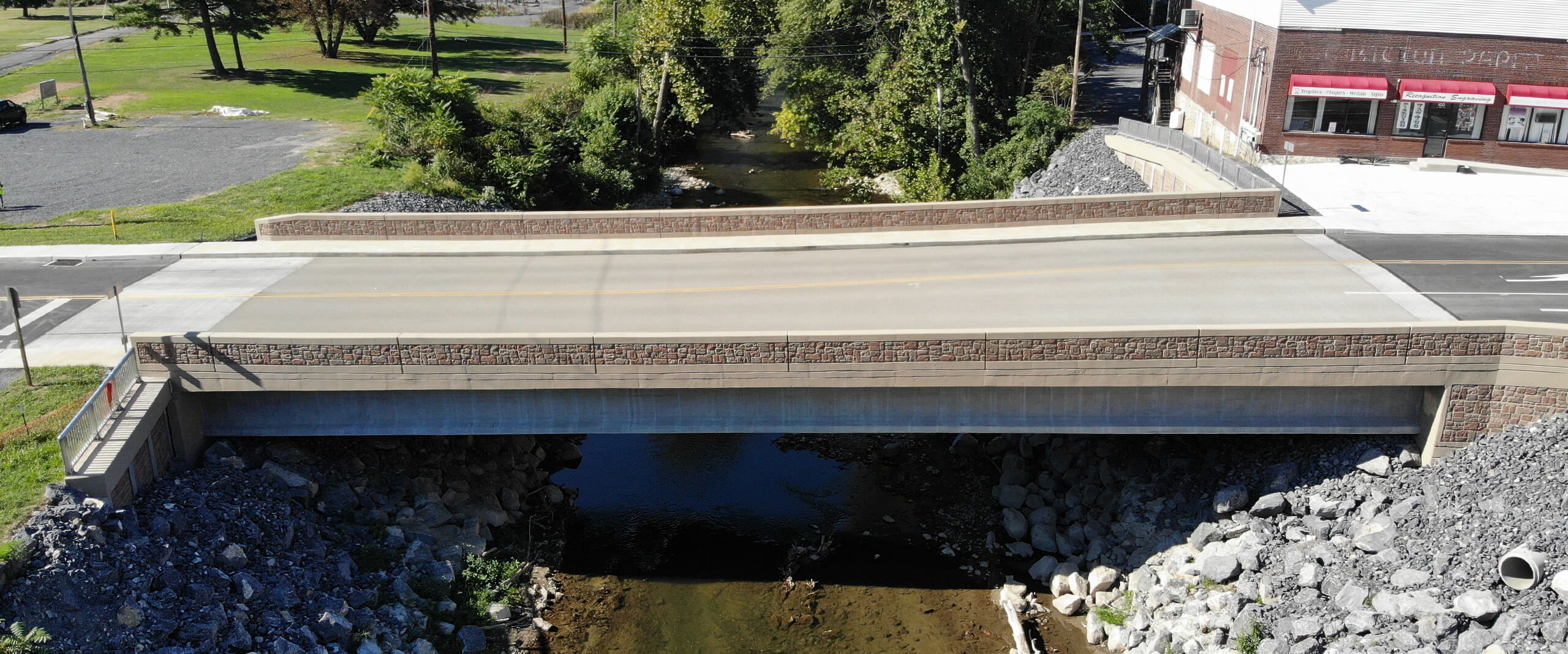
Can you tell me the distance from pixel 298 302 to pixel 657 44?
32.1 meters

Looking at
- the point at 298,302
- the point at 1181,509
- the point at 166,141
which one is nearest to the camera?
the point at 1181,509

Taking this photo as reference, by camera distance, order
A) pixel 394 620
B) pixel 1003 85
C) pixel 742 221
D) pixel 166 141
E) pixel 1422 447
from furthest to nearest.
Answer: pixel 1003 85 → pixel 166 141 → pixel 742 221 → pixel 1422 447 → pixel 394 620

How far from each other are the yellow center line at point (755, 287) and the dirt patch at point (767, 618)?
234 inches

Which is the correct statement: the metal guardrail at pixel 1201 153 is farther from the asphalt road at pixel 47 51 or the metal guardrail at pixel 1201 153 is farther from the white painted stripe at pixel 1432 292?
the asphalt road at pixel 47 51

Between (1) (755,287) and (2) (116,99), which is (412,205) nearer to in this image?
(1) (755,287)

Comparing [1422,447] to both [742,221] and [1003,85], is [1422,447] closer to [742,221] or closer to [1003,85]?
[742,221]

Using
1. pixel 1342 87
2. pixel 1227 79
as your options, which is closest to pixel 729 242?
pixel 1342 87

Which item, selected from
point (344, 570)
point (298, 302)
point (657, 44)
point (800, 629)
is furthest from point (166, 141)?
point (800, 629)

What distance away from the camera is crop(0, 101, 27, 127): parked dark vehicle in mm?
47031

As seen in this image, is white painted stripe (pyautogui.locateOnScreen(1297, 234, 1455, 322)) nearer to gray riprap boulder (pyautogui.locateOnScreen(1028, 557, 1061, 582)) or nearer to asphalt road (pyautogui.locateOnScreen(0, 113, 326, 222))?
gray riprap boulder (pyautogui.locateOnScreen(1028, 557, 1061, 582))

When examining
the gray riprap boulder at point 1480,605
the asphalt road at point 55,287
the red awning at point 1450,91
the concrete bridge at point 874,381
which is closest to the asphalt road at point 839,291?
the concrete bridge at point 874,381

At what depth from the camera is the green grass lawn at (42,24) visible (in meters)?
75.5

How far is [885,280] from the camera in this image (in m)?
23.7

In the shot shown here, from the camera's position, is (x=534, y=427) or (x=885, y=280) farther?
(x=885, y=280)
